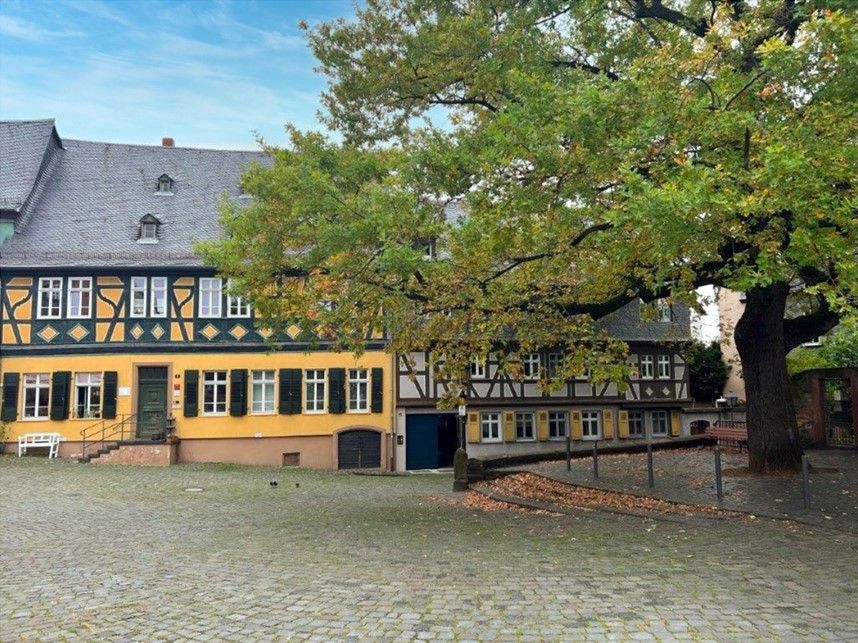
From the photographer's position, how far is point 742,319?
46.6 feet

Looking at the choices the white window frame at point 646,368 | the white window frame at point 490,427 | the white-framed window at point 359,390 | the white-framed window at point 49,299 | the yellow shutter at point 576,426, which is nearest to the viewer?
the white-framed window at point 49,299

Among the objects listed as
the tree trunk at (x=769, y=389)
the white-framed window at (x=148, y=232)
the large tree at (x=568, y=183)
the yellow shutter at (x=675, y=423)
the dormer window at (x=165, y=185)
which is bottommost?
the yellow shutter at (x=675, y=423)

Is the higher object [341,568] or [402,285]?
[402,285]

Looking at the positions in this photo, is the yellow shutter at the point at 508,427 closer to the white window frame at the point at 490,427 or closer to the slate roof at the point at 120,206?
the white window frame at the point at 490,427

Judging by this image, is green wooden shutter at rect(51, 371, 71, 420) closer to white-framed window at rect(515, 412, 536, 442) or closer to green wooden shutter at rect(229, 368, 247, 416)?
green wooden shutter at rect(229, 368, 247, 416)

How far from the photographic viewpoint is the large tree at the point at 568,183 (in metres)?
8.05

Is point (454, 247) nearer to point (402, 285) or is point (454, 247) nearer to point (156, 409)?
point (402, 285)

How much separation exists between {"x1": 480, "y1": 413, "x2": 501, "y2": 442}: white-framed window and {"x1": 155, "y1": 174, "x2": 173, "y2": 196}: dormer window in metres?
15.5

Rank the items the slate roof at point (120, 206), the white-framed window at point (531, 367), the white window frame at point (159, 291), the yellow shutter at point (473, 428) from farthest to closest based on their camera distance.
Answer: the white-framed window at point (531, 367) < the yellow shutter at point (473, 428) < the white window frame at point (159, 291) < the slate roof at point (120, 206)

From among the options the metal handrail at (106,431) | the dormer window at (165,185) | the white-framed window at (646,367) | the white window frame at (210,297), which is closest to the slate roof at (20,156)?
the dormer window at (165,185)

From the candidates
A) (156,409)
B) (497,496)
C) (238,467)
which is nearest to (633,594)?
(497,496)

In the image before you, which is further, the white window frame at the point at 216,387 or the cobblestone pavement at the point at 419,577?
the white window frame at the point at 216,387

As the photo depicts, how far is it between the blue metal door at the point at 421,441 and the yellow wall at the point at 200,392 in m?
1.04

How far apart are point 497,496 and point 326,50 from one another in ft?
28.4
